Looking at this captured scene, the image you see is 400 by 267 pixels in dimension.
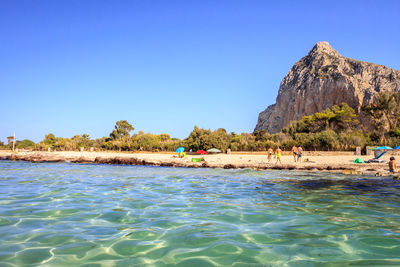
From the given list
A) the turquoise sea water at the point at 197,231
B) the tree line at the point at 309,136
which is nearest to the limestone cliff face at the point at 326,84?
the tree line at the point at 309,136

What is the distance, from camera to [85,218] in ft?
14.5

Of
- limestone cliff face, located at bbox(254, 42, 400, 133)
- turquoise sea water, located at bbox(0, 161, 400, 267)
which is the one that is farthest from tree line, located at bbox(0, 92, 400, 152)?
turquoise sea water, located at bbox(0, 161, 400, 267)

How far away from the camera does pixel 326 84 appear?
6341 cm

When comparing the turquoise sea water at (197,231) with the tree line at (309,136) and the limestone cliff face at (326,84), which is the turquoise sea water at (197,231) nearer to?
the tree line at (309,136)

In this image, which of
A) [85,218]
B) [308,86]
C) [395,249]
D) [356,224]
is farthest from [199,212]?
[308,86]

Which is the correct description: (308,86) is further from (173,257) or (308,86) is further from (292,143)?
(173,257)

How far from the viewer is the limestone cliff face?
59969 millimetres

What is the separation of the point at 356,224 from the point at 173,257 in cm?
289

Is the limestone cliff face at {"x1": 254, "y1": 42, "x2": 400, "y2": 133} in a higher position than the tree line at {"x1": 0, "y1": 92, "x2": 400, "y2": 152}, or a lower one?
higher

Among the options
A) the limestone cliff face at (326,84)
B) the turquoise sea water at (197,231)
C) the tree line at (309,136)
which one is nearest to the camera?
the turquoise sea water at (197,231)

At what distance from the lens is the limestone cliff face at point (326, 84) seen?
59969mm

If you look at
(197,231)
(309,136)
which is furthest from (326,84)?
(197,231)

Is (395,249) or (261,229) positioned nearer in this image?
(395,249)

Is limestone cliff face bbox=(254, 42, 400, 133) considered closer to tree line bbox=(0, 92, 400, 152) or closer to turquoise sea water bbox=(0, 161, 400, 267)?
tree line bbox=(0, 92, 400, 152)
